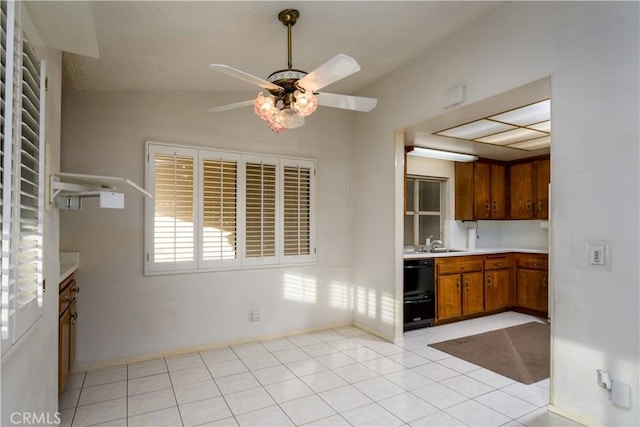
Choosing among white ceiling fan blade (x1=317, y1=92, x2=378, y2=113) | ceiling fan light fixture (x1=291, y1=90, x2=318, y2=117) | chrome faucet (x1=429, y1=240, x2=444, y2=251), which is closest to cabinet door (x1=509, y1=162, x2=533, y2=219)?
chrome faucet (x1=429, y1=240, x2=444, y2=251)

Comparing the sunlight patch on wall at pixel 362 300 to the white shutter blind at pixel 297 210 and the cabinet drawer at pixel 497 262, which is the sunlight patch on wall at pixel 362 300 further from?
the cabinet drawer at pixel 497 262

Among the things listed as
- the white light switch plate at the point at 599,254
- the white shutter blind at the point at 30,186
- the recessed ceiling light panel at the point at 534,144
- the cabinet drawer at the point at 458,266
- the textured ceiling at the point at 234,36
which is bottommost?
the cabinet drawer at the point at 458,266

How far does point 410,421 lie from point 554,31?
9.16ft

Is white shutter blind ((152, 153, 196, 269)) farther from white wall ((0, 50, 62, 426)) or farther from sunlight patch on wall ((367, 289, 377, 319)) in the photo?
sunlight patch on wall ((367, 289, 377, 319))

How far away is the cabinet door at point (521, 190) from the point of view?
18.2 ft

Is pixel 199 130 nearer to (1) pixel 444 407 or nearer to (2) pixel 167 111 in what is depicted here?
(2) pixel 167 111

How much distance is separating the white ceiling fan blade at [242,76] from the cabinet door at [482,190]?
4284 millimetres

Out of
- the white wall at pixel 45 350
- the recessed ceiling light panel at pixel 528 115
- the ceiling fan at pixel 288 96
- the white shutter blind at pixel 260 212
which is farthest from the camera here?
the white shutter blind at pixel 260 212

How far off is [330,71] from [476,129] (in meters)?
2.57

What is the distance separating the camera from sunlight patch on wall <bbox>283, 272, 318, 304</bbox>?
424cm

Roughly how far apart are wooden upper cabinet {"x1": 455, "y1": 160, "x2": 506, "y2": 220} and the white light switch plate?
3.40 m

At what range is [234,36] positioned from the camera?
2.75 meters

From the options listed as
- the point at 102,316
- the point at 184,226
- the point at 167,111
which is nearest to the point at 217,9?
the point at 167,111

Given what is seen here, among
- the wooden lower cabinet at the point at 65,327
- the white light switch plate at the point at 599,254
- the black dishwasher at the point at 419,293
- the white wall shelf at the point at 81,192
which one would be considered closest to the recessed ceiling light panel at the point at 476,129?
the black dishwasher at the point at 419,293
